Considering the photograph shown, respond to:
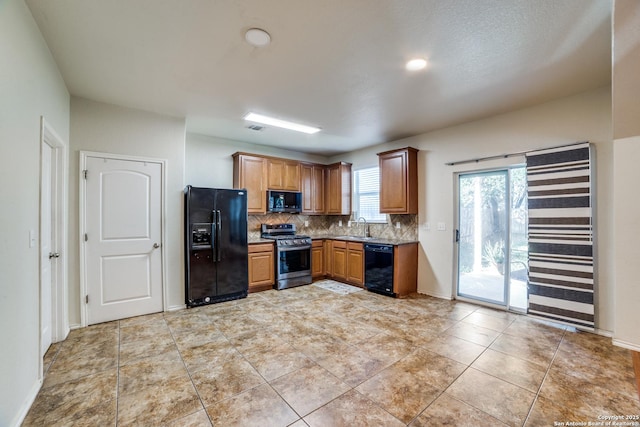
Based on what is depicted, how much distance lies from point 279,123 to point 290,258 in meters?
2.36

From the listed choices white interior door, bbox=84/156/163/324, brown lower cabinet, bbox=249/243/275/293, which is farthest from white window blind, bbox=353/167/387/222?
white interior door, bbox=84/156/163/324

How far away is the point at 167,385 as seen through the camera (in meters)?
2.14

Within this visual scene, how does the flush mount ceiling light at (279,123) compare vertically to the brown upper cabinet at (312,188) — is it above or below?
above

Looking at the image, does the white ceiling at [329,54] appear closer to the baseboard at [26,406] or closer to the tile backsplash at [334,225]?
the tile backsplash at [334,225]

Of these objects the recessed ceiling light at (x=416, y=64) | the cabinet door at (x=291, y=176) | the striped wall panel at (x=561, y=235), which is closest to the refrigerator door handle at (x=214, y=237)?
the cabinet door at (x=291, y=176)

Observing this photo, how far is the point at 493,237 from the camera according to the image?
12.9 ft

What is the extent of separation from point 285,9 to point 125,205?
3042mm

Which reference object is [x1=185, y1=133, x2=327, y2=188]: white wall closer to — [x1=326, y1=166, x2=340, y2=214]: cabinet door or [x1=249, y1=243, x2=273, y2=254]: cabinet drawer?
[x1=249, y1=243, x2=273, y2=254]: cabinet drawer

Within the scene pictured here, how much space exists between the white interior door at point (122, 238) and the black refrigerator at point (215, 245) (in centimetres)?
39

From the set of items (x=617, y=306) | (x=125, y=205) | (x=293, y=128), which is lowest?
(x=617, y=306)

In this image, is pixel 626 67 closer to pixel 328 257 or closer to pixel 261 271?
pixel 261 271

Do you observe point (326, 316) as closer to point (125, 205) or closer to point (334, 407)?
point (334, 407)

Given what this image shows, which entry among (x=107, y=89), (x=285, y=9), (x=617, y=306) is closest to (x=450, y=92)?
(x=285, y=9)

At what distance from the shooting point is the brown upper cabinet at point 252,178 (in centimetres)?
496
